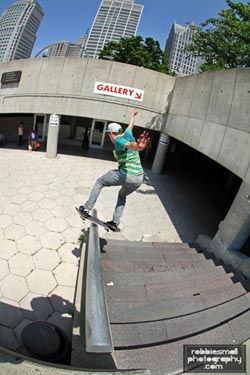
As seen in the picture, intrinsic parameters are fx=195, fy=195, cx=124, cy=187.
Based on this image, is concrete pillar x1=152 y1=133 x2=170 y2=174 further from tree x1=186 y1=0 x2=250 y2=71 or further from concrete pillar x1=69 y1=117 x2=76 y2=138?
concrete pillar x1=69 y1=117 x2=76 y2=138

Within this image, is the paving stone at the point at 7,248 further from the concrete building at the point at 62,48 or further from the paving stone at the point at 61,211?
the concrete building at the point at 62,48

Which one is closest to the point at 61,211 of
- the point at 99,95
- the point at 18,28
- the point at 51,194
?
the point at 51,194

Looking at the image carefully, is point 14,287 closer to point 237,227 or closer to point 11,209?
point 11,209

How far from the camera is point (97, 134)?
1466 cm

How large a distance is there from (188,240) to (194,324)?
12.6 ft

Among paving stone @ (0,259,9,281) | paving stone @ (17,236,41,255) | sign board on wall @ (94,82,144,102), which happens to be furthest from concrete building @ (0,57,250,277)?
paving stone @ (0,259,9,281)

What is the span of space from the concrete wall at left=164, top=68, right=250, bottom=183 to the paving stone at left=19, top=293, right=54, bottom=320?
4.99 meters

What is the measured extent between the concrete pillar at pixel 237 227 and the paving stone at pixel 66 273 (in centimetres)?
372

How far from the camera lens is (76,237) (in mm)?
5281

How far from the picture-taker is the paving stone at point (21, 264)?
393 centimetres


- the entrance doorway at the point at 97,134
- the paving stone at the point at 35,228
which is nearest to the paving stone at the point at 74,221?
the paving stone at the point at 35,228

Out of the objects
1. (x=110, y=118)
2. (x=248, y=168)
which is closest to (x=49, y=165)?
(x=110, y=118)

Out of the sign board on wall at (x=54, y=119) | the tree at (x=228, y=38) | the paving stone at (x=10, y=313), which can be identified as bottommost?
the paving stone at (x=10, y=313)

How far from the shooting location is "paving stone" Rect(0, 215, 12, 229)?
16.8 feet
